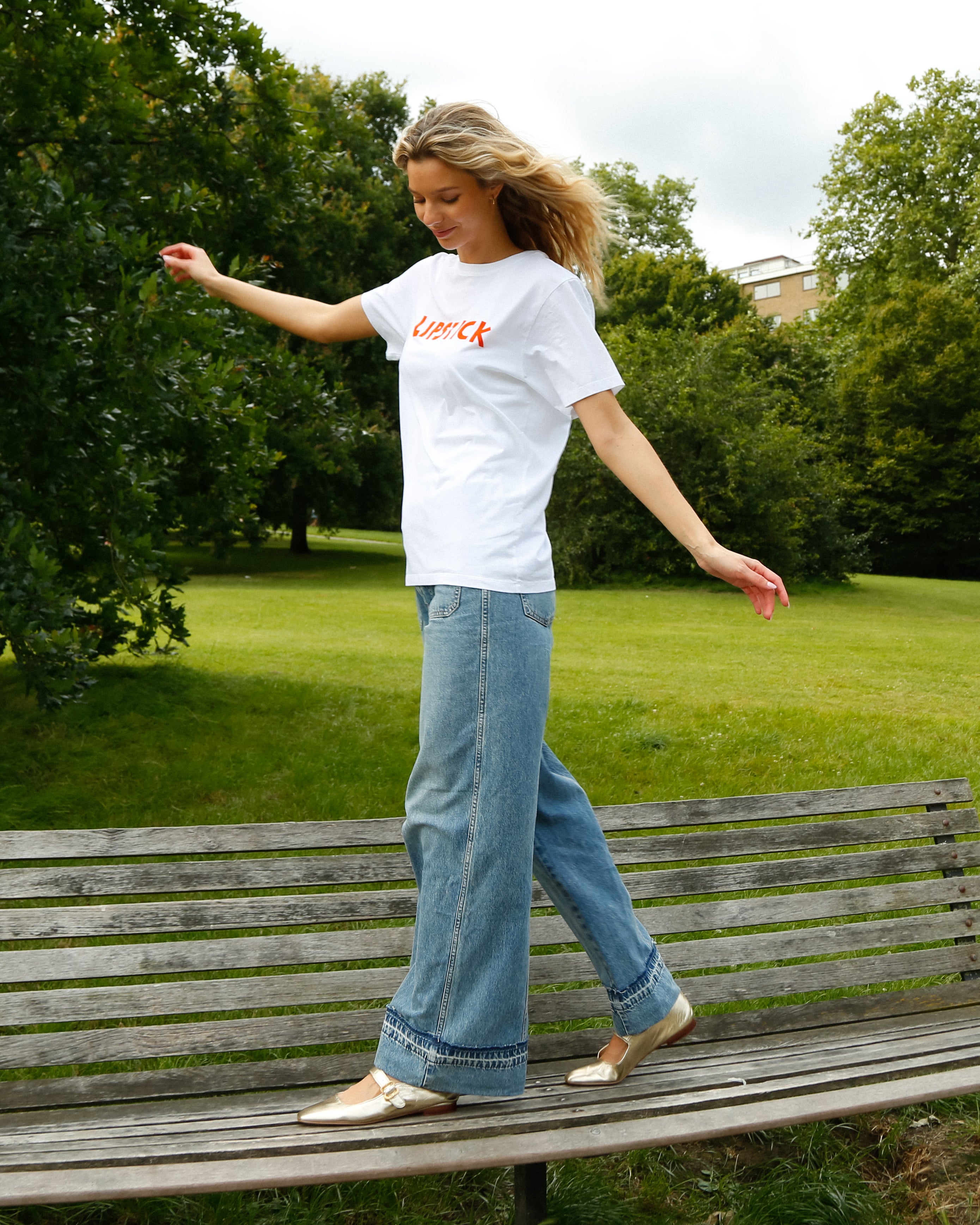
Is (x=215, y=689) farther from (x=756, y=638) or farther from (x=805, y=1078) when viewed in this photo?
(x=756, y=638)

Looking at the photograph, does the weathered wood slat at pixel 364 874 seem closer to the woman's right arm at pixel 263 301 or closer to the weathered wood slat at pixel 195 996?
the weathered wood slat at pixel 195 996

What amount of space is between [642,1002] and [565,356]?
1.33m

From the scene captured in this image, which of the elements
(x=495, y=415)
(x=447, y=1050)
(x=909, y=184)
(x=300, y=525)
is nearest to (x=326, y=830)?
(x=447, y=1050)

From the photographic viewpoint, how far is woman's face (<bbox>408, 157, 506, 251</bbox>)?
222 cm

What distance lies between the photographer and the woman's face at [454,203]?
222cm

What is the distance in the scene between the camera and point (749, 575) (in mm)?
2166

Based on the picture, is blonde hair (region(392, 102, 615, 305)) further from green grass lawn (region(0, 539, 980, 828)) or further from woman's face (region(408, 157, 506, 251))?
green grass lawn (region(0, 539, 980, 828))

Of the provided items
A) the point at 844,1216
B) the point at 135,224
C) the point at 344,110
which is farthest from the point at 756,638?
the point at 844,1216

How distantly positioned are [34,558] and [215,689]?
388cm

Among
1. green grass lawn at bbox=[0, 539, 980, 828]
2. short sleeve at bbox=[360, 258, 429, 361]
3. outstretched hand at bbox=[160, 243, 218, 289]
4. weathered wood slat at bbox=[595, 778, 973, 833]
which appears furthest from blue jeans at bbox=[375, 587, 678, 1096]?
green grass lawn at bbox=[0, 539, 980, 828]

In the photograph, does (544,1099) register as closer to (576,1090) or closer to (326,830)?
(576,1090)

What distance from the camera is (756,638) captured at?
46.6 feet

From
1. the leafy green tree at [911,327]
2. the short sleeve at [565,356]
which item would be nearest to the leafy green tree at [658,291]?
the leafy green tree at [911,327]

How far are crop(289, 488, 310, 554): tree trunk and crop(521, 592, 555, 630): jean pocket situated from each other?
1075 inches
